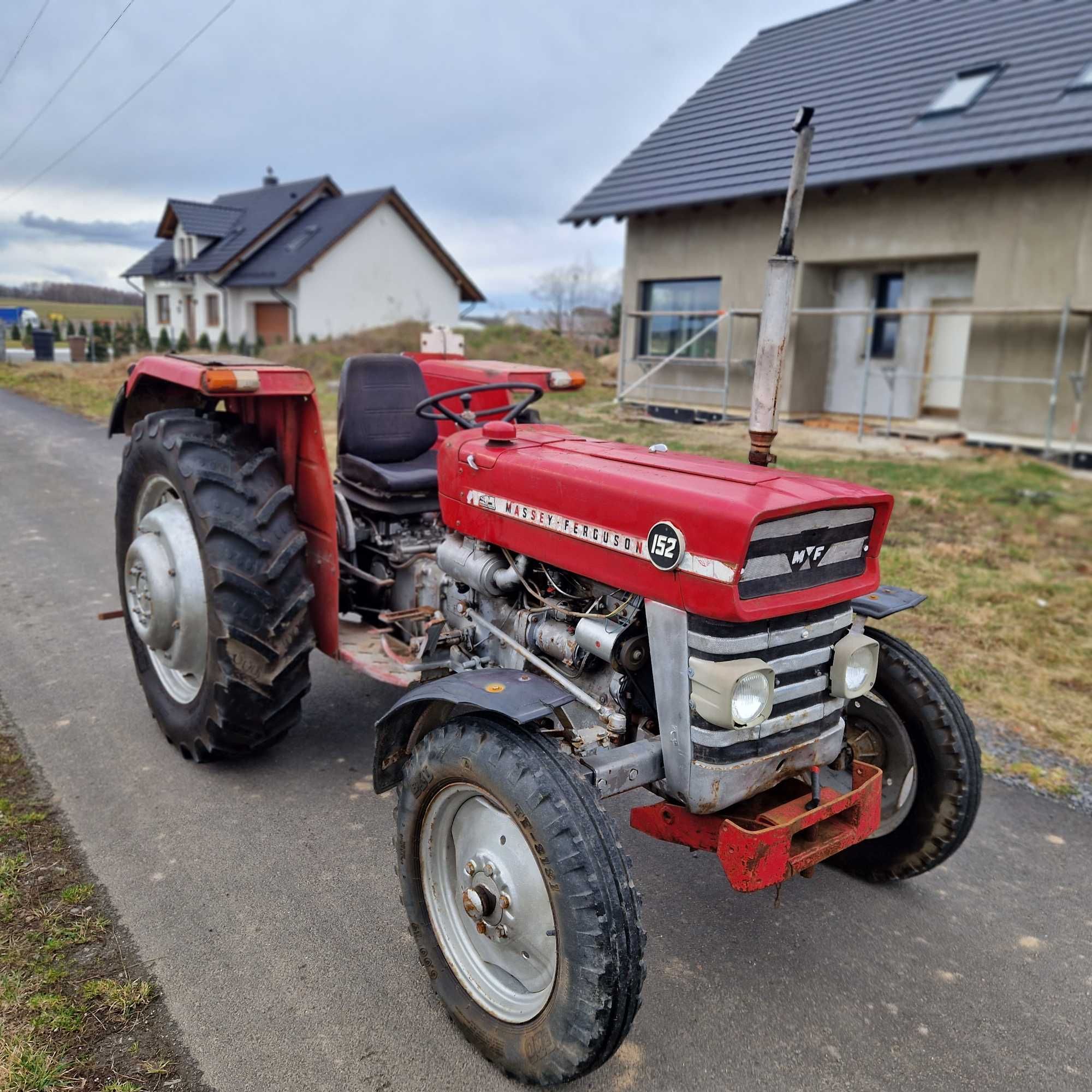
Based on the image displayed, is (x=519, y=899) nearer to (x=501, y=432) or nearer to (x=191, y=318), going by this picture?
(x=501, y=432)

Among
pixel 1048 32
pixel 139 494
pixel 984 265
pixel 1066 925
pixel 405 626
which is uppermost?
pixel 1048 32

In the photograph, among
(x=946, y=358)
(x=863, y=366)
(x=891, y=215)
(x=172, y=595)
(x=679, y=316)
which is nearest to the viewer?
(x=172, y=595)

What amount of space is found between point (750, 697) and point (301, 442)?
197 centimetres

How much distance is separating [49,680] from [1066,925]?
12.7ft

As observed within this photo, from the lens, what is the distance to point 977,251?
10969mm

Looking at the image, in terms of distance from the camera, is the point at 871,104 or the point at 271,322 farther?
the point at 271,322

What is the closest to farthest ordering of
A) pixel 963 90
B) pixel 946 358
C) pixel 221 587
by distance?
pixel 221 587 → pixel 963 90 → pixel 946 358

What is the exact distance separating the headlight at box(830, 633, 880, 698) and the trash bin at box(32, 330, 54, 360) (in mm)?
26541

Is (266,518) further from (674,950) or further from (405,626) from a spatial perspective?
(674,950)

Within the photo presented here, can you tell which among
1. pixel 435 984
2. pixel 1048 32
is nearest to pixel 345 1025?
pixel 435 984

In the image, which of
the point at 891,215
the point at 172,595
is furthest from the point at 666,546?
the point at 891,215

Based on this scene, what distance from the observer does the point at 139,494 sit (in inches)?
141

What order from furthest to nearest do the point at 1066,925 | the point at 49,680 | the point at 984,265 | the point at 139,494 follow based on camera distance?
1. the point at 984,265
2. the point at 49,680
3. the point at 139,494
4. the point at 1066,925

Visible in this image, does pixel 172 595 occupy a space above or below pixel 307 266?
below
